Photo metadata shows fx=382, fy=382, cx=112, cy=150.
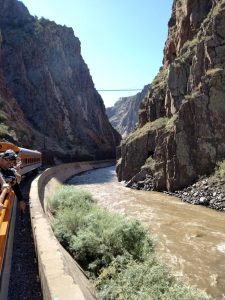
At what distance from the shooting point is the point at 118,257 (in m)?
11.6

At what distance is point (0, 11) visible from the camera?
99.9 meters

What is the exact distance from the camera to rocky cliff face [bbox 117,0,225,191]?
112 feet

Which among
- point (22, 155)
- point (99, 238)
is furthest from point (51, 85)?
point (99, 238)

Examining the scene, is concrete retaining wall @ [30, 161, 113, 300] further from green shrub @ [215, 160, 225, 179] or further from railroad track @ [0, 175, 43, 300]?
green shrub @ [215, 160, 225, 179]

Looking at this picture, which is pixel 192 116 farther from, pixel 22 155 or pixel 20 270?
pixel 20 270

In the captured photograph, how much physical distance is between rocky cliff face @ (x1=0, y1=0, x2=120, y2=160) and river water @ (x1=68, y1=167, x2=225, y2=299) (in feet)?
135

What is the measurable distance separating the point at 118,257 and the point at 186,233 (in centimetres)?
950

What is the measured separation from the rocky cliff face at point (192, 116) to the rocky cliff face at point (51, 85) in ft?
102

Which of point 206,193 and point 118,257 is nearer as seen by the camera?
point 118,257

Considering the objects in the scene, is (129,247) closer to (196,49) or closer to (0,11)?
(196,49)

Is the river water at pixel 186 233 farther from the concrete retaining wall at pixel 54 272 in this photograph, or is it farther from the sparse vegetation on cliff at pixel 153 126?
the sparse vegetation on cliff at pixel 153 126

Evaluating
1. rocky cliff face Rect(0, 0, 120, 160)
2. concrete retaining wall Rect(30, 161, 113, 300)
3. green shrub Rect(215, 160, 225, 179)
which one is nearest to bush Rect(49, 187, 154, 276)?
concrete retaining wall Rect(30, 161, 113, 300)

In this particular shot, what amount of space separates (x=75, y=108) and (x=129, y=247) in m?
93.1

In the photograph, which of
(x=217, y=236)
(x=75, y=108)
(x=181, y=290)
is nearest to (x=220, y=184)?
(x=217, y=236)
